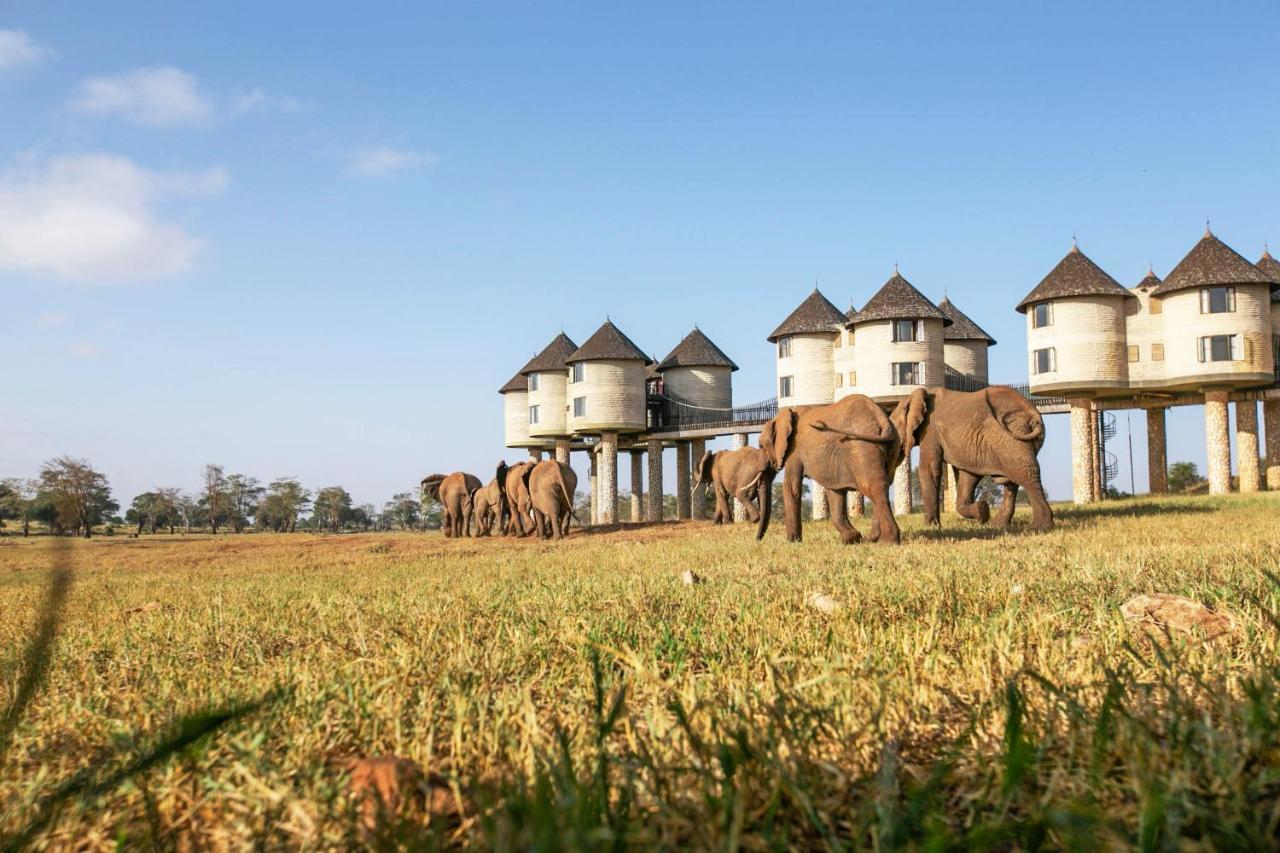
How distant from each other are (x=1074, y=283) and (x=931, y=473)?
2449 cm

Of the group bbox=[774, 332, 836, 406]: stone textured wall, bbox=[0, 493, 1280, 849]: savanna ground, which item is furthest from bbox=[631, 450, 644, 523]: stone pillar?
bbox=[0, 493, 1280, 849]: savanna ground

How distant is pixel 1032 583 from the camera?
649 cm

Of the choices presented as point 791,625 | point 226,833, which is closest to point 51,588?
point 226,833

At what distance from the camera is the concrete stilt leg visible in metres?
53.2

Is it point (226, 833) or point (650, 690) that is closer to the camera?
point (226, 833)

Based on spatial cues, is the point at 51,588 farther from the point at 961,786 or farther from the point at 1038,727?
the point at 1038,727

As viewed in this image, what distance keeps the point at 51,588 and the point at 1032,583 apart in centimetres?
644

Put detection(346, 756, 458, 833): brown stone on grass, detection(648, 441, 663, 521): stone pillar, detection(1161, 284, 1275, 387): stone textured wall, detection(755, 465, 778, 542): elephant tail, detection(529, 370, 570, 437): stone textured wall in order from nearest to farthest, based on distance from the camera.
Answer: detection(346, 756, 458, 833): brown stone on grass
detection(755, 465, 778, 542): elephant tail
detection(1161, 284, 1275, 387): stone textured wall
detection(648, 441, 663, 521): stone pillar
detection(529, 370, 570, 437): stone textured wall

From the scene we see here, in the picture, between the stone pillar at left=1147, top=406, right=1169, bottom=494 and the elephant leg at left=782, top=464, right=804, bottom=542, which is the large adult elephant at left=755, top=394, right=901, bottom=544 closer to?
the elephant leg at left=782, top=464, right=804, bottom=542

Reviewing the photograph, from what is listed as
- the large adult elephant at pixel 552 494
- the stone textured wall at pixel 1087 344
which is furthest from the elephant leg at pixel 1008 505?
the stone textured wall at pixel 1087 344

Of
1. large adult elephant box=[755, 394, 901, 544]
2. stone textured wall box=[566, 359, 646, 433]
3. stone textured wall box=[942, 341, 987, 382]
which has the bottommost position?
large adult elephant box=[755, 394, 901, 544]

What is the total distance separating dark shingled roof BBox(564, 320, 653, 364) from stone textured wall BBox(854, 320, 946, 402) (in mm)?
12609

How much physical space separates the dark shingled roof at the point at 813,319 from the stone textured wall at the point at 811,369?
374mm

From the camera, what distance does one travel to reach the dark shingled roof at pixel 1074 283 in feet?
127
